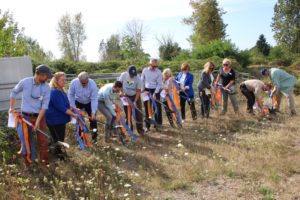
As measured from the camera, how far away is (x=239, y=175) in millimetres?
5508

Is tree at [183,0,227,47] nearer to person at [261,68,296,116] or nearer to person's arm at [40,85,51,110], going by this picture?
person at [261,68,296,116]

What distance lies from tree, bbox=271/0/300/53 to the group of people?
27451mm

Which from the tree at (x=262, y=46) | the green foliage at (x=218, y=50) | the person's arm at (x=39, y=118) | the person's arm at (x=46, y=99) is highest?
the tree at (x=262, y=46)

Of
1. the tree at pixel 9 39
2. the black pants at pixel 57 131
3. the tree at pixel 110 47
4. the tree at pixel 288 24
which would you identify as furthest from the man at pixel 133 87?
the tree at pixel 110 47

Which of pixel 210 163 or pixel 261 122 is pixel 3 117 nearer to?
pixel 210 163

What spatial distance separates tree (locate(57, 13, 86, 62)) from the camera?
136ft

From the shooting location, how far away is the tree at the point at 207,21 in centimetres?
3291

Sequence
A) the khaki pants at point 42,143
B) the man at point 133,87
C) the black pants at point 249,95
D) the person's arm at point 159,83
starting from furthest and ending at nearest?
the black pants at point 249,95 → the person's arm at point 159,83 → the man at point 133,87 → the khaki pants at point 42,143

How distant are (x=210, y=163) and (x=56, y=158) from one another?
2466 mm

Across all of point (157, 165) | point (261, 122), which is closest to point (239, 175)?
point (157, 165)

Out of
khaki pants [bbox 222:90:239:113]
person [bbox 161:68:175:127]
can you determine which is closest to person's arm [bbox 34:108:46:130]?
person [bbox 161:68:175:127]

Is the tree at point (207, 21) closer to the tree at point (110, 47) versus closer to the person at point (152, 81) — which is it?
the tree at point (110, 47)

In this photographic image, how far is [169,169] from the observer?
228 inches

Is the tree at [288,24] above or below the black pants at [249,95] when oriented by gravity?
above
